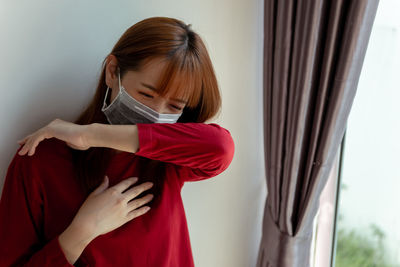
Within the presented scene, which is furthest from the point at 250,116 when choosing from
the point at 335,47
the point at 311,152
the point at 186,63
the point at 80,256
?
the point at 80,256

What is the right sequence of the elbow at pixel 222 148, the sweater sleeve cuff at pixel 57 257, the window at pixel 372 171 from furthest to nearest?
1. the window at pixel 372 171
2. the elbow at pixel 222 148
3. the sweater sleeve cuff at pixel 57 257

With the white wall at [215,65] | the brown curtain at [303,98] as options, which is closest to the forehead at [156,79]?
the white wall at [215,65]

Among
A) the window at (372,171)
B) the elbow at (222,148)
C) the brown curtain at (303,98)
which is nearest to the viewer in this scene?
the elbow at (222,148)

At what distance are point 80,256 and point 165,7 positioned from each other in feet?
2.76

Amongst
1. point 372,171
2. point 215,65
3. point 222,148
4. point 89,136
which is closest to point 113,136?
point 89,136

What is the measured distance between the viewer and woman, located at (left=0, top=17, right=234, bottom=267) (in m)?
0.92

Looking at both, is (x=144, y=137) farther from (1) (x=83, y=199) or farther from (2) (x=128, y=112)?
(1) (x=83, y=199)

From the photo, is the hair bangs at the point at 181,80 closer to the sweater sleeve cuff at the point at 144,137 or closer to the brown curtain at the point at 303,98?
the sweater sleeve cuff at the point at 144,137

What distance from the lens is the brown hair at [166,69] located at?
94 centimetres

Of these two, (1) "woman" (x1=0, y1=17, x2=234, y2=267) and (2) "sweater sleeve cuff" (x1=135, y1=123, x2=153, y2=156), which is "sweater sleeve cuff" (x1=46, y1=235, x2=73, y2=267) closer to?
(1) "woman" (x1=0, y1=17, x2=234, y2=267)

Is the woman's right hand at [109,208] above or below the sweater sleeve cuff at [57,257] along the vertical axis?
above

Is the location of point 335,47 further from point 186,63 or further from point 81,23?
point 81,23

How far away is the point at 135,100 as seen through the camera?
0.97m

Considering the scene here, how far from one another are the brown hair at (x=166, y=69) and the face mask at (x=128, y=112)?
56 millimetres
